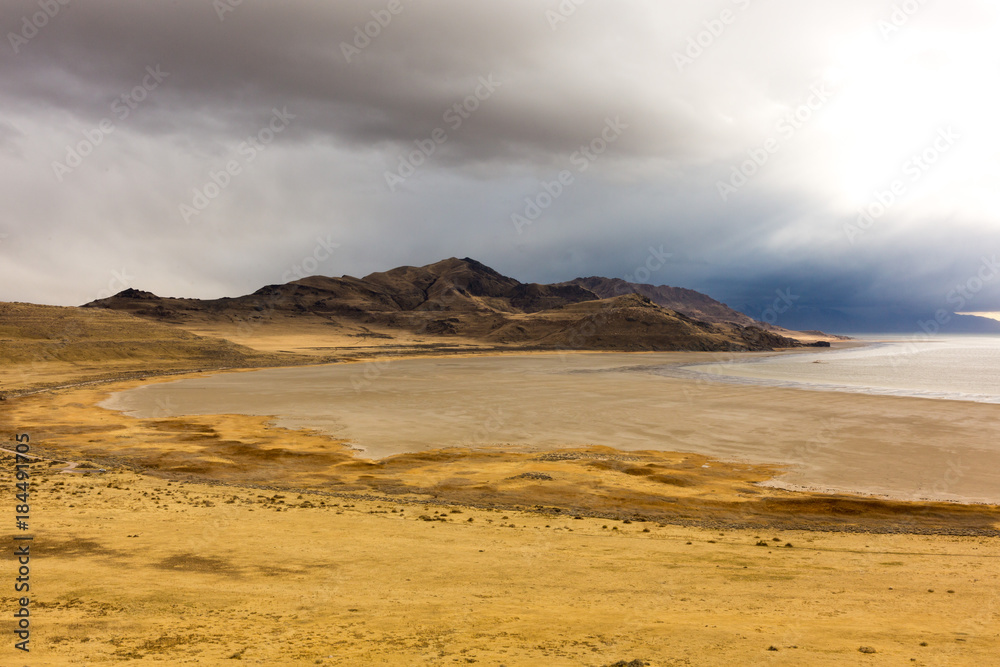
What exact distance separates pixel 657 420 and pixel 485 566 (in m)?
27.0

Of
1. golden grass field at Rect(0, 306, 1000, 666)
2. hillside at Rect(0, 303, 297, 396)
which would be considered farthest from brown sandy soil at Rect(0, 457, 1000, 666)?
hillside at Rect(0, 303, 297, 396)

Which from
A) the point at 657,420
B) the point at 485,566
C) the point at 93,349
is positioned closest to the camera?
the point at 485,566

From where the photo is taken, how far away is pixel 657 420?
36438 mm

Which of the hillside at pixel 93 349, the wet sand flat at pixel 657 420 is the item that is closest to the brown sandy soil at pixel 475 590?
the wet sand flat at pixel 657 420

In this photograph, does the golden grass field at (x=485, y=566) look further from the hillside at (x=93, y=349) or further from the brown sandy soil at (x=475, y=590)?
the hillside at (x=93, y=349)

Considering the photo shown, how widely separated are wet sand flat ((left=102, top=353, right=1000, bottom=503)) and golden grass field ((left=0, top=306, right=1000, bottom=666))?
3.97 metres

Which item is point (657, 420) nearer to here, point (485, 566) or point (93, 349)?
point (485, 566)

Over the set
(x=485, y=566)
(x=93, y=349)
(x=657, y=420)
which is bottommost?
(x=657, y=420)

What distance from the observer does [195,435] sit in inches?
1195

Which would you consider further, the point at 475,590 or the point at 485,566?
the point at 485,566

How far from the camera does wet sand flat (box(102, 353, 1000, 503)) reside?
23953mm

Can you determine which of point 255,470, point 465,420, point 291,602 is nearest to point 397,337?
point 465,420

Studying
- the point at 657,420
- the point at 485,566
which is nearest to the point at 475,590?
the point at 485,566

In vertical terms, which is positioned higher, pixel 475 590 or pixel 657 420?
pixel 475 590
